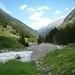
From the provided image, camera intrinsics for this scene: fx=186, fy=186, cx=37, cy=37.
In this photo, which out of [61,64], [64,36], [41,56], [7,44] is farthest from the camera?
[64,36]

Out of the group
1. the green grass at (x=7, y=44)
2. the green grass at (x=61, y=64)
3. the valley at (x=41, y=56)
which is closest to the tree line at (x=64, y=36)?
the valley at (x=41, y=56)

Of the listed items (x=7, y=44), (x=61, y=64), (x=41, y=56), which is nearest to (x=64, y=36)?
(x=7, y=44)

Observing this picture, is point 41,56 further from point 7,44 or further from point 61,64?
point 7,44

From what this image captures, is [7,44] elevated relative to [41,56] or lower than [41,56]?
elevated

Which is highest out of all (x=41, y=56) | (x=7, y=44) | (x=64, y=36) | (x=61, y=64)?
(x=64, y=36)

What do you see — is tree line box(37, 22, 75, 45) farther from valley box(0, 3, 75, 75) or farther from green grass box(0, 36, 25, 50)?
green grass box(0, 36, 25, 50)

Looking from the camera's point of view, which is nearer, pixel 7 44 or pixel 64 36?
pixel 7 44

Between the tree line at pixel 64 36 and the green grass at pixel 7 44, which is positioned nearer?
the green grass at pixel 7 44

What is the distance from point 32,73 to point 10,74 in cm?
372

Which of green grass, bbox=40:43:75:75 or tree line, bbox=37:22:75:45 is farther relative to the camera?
tree line, bbox=37:22:75:45

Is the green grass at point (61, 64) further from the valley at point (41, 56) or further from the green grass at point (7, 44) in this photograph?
the green grass at point (7, 44)

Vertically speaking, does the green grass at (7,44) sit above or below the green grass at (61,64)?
above

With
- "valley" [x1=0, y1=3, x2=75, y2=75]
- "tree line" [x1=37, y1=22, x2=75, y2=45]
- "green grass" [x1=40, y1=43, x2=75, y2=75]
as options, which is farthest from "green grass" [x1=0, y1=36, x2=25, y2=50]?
"green grass" [x1=40, y1=43, x2=75, y2=75]

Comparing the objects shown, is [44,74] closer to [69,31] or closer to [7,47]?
[7,47]
